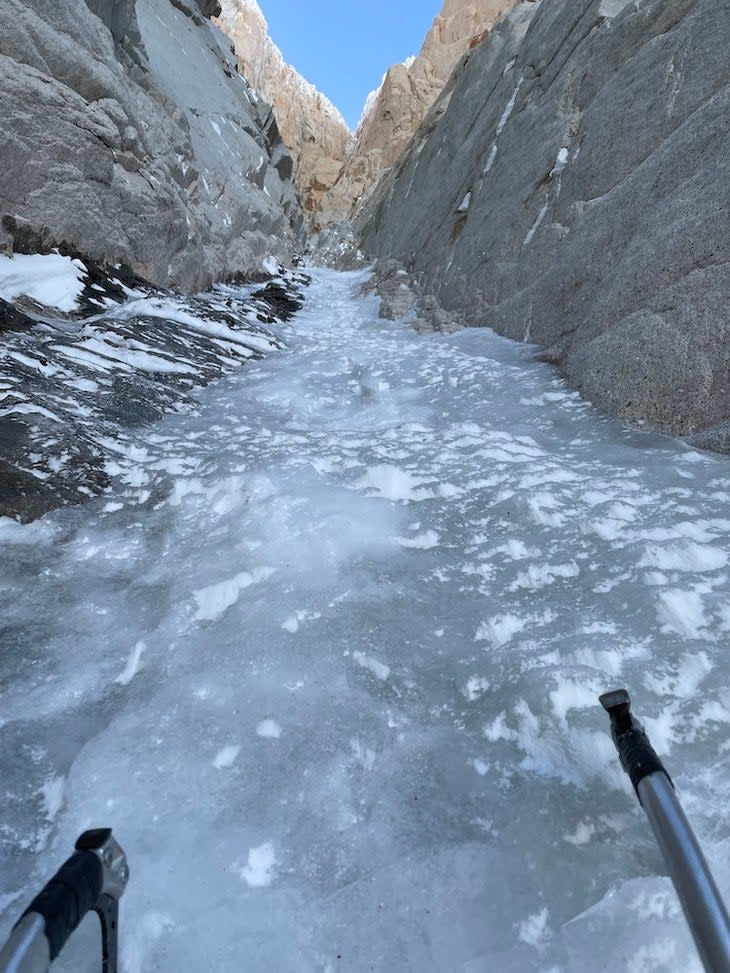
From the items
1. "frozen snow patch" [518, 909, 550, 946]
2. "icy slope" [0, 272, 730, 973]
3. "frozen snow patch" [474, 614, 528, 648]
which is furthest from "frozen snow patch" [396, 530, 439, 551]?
"frozen snow patch" [518, 909, 550, 946]

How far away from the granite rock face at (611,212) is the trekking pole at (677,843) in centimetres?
350

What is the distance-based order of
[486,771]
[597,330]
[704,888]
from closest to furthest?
[704,888] < [486,771] < [597,330]

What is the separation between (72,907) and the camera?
3.81 feet

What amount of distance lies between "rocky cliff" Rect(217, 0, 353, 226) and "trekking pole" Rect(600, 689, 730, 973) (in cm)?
6098

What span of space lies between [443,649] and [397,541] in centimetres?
99

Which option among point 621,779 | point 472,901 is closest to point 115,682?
point 472,901

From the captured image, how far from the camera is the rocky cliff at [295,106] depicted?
56.0 m

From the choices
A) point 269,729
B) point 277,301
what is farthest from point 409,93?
point 269,729

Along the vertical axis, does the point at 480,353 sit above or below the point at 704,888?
above

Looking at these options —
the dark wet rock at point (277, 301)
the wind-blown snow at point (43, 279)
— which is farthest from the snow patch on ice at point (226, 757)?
the dark wet rock at point (277, 301)

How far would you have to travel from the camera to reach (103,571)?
319 centimetres

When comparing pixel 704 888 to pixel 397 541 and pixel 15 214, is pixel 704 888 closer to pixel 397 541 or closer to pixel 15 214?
pixel 397 541

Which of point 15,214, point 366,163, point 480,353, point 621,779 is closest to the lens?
point 621,779

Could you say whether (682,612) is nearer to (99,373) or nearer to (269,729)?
(269,729)
